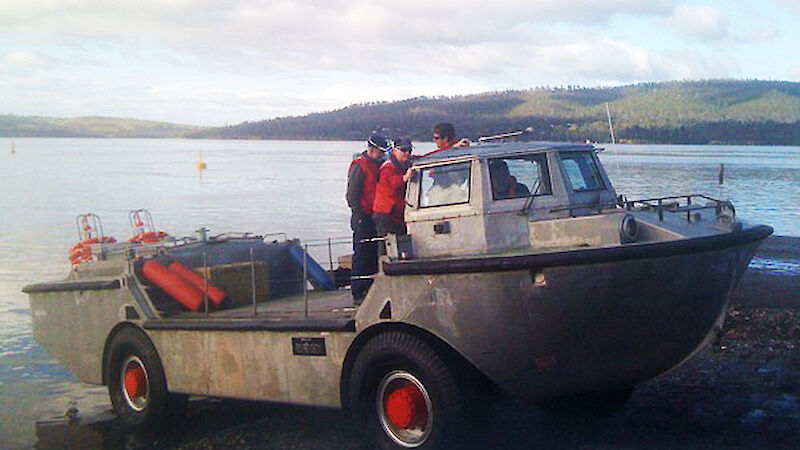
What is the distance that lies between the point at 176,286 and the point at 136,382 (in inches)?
36.3

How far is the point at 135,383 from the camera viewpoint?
779 centimetres

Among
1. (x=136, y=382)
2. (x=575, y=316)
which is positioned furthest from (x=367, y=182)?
(x=136, y=382)

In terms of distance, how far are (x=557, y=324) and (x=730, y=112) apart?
94.8 meters

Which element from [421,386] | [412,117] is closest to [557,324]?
[421,386]

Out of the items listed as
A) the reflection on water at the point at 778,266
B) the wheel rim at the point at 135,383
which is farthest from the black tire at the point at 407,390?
the reflection on water at the point at 778,266

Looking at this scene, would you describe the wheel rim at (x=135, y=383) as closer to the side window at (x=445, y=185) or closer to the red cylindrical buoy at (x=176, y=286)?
the red cylindrical buoy at (x=176, y=286)

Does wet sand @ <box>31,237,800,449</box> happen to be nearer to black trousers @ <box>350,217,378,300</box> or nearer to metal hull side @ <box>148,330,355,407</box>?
metal hull side @ <box>148,330,355,407</box>

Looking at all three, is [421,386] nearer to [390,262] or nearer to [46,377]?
[390,262]

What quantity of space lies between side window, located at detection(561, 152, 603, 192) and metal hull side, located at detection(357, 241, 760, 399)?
105 cm

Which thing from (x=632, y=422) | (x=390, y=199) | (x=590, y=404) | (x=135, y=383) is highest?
(x=390, y=199)

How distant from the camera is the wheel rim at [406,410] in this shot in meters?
5.90

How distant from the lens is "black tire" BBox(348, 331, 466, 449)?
572cm

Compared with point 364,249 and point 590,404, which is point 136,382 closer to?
point 364,249

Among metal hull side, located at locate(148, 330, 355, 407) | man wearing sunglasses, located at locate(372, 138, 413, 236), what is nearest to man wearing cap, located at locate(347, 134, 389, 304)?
man wearing sunglasses, located at locate(372, 138, 413, 236)
